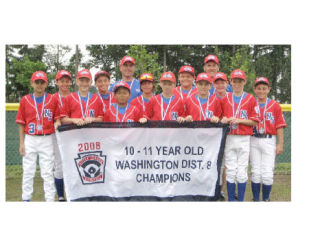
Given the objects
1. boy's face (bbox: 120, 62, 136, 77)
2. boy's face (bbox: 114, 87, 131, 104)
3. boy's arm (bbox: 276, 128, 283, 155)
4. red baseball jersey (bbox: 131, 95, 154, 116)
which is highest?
boy's face (bbox: 120, 62, 136, 77)

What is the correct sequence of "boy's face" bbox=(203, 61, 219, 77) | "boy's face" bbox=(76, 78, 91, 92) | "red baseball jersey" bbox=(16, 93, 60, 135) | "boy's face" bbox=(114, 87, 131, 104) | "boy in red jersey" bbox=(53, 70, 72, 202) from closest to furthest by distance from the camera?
1. "boy's face" bbox=(114, 87, 131, 104)
2. "red baseball jersey" bbox=(16, 93, 60, 135)
3. "boy's face" bbox=(76, 78, 91, 92)
4. "boy in red jersey" bbox=(53, 70, 72, 202)
5. "boy's face" bbox=(203, 61, 219, 77)

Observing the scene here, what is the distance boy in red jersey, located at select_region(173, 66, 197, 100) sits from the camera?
16.4 ft

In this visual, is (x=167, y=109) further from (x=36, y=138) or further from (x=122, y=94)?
(x=36, y=138)

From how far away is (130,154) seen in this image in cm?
439

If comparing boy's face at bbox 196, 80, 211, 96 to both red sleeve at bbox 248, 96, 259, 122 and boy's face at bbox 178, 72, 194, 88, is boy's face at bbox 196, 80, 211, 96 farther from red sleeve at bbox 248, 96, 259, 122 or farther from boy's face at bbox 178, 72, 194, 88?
red sleeve at bbox 248, 96, 259, 122

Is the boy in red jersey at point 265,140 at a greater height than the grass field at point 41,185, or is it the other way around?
the boy in red jersey at point 265,140

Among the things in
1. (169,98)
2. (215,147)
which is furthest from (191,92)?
(215,147)

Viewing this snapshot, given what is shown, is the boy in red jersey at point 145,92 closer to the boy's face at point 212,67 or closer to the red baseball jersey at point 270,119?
the boy's face at point 212,67

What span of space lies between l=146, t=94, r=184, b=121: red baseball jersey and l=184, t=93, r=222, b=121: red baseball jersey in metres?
0.12

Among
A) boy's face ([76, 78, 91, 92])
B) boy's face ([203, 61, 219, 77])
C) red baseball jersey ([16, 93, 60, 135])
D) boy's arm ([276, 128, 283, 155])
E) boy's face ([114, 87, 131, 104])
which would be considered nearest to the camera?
boy's face ([114, 87, 131, 104])

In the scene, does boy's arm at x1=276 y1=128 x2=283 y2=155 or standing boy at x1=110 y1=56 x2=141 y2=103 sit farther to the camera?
standing boy at x1=110 y1=56 x2=141 y2=103

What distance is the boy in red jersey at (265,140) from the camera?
186 inches

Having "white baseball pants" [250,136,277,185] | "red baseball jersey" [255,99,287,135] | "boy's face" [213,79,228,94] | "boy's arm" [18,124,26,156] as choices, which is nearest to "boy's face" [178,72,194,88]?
"boy's face" [213,79,228,94]

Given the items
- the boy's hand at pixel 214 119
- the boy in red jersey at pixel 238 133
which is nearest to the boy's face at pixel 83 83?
the boy's hand at pixel 214 119
